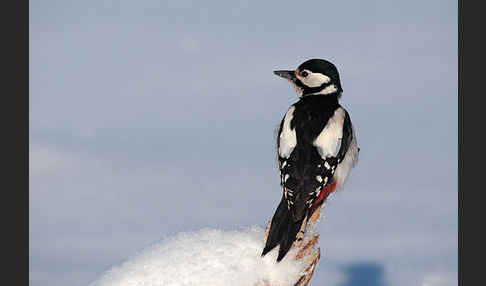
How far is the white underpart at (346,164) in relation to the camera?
624 cm

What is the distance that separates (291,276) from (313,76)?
2252 millimetres

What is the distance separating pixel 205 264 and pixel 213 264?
0.21 ft

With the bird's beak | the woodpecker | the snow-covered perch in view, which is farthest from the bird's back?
the snow-covered perch

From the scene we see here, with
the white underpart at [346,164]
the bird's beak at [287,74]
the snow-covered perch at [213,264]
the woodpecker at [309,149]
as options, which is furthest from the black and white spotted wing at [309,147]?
the snow-covered perch at [213,264]

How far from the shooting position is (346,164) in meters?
6.34

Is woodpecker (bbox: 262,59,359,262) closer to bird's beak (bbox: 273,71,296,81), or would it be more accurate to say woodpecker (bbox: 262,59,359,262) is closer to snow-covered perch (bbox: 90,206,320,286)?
bird's beak (bbox: 273,71,296,81)

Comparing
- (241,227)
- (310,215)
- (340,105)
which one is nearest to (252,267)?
(241,227)

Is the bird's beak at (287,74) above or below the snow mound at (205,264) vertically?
above

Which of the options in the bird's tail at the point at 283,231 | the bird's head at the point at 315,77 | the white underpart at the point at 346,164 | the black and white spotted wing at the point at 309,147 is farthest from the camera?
the bird's head at the point at 315,77

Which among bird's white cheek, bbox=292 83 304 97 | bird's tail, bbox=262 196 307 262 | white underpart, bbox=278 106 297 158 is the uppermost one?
bird's white cheek, bbox=292 83 304 97

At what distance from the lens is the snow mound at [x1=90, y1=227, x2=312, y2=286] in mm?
4832

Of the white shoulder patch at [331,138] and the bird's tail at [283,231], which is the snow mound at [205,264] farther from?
the white shoulder patch at [331,138]

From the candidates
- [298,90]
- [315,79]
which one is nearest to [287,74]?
[298,90]

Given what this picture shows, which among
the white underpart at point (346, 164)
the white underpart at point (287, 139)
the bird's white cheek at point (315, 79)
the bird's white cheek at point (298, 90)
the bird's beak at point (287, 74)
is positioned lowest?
the white underpart at point (346, 164)
